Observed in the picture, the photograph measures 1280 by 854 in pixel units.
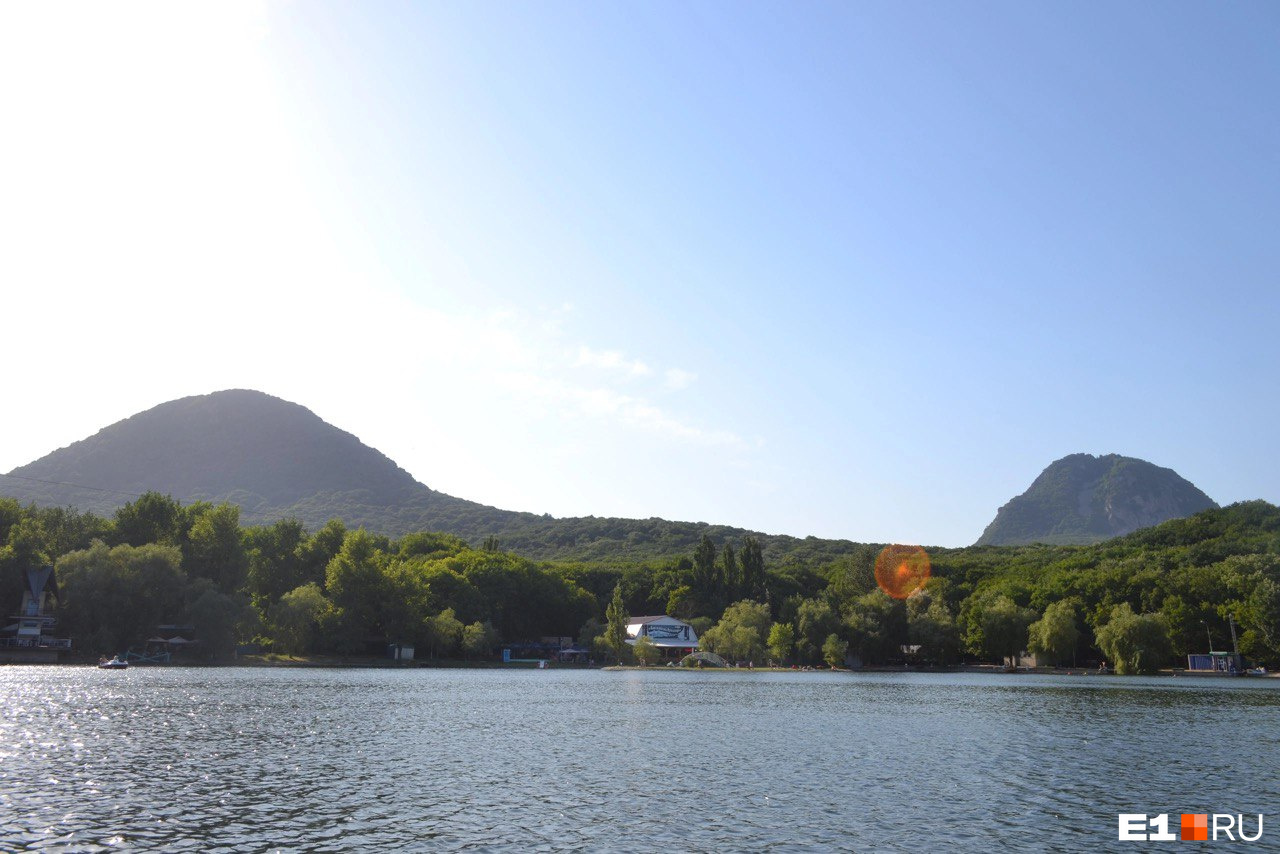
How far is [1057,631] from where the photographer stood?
115750 mm

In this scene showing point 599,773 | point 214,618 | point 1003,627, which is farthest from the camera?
point 1003,627

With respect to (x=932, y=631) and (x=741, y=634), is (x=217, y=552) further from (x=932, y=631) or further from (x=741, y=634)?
(x=932, y=631)

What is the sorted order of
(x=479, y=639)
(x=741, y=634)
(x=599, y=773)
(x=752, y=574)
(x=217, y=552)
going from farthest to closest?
1. (x=752, y=574)
2. (x=479, y=639)
3. (x=741, y=634)
4. (x=217, y=552)
5. (x=599, y=773)

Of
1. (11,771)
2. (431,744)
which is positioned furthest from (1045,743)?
(11,771)

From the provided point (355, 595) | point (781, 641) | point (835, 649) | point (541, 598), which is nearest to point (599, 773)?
point (835, 649)

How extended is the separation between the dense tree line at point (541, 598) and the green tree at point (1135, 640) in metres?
0.21

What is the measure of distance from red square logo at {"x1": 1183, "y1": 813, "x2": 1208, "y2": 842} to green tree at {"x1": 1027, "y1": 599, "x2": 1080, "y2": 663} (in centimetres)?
9993

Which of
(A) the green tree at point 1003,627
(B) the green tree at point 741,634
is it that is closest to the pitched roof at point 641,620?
(B) the green tree at point 741,634

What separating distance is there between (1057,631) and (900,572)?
38087 millimetres

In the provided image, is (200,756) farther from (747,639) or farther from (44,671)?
(747,639)

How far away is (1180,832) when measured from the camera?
22.7 m

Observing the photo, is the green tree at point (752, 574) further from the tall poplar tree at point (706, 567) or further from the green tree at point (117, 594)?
the green tree at point (117, 594)

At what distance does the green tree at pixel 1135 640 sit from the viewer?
357 ft

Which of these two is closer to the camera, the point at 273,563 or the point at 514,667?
the point at 273,563
